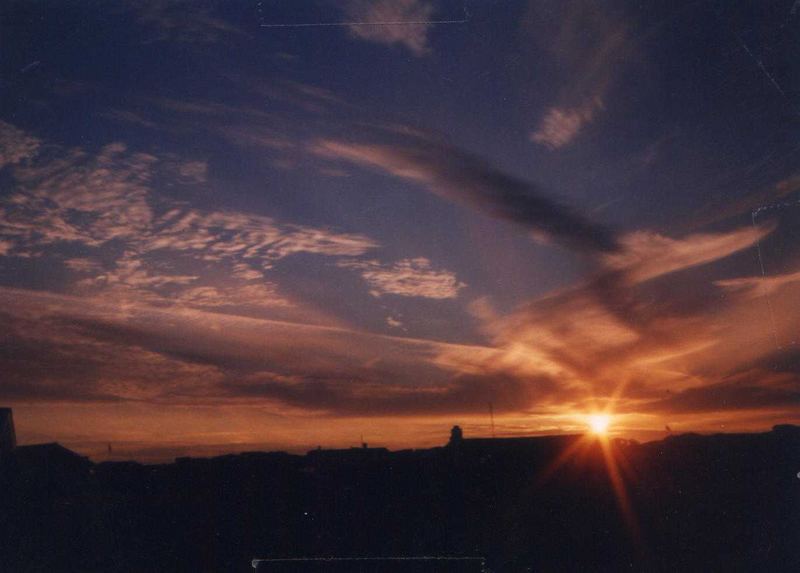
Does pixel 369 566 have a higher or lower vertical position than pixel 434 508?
lower

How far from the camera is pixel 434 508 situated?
17.7m

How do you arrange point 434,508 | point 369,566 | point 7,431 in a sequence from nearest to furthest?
point 369,566
point 434,508
point 7,431

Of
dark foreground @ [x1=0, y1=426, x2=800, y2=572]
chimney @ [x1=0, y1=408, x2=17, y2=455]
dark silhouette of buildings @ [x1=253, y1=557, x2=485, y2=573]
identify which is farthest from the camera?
chimney @ [x1=0, y1=408, x2=17, y2=455]

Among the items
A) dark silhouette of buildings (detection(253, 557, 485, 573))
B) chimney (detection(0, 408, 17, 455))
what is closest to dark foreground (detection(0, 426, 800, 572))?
dark silhouette of buildings (detection(253, 557, 485, 573))

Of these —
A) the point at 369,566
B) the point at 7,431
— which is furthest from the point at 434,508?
the point at 7,431

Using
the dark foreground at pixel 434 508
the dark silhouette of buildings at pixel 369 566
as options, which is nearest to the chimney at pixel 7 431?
the dark foreground at pixel 434 508

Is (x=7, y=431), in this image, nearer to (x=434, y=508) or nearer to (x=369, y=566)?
(x=369, y=566)

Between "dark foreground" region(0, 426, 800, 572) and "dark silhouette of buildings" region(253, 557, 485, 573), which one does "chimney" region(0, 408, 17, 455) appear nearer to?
"dark foreground" region(0, 426, 800, 572)

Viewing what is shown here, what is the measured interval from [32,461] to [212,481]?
5798 millimetres

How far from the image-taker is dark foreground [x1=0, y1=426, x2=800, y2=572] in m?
17.3

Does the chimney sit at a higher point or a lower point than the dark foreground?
higher

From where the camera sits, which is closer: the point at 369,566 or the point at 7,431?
the point at 369,566

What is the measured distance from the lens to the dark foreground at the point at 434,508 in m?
17.3

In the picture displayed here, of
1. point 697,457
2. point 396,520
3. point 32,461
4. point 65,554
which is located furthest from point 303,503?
point 697,457
